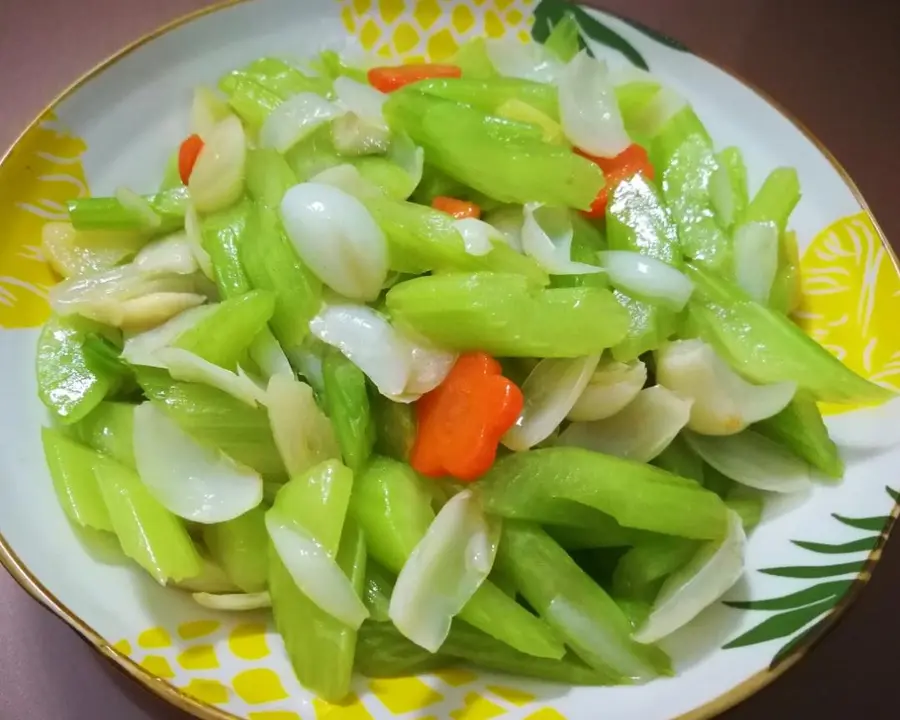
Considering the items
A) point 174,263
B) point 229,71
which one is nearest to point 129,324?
point 174,263

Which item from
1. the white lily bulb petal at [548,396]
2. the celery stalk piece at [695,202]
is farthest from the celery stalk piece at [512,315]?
the celery stalk piece at [695,202]

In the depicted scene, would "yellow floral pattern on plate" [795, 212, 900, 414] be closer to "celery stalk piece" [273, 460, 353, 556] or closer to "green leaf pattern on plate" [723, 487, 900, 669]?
"green leaf pattern on plate" [723, 487, 900, 669]

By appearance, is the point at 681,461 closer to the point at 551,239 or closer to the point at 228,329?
the point at 551,239

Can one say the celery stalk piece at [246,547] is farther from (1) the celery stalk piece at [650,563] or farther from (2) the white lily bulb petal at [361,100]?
(2) the white lily bulb petal at [361,100]

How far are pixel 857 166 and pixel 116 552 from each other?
4.76 feet

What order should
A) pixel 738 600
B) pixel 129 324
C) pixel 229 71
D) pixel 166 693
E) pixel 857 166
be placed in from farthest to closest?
pixel 857 166 → pixel 229 71 → pixel 129 324 → pixel 738 600 → pixel 166 693

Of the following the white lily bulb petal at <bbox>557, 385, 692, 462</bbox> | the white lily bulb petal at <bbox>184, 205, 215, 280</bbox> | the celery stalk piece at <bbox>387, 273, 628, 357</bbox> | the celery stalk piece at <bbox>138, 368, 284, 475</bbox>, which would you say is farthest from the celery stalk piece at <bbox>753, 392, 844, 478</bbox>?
the white lily bulb petal at <bbox>184, 205, 215, 280</bbox>

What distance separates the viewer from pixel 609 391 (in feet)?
3.05

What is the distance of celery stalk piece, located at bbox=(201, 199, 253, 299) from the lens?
3.32 feet

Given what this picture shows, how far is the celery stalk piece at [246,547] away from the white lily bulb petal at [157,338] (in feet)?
0.62

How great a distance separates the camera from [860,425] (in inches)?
41.2

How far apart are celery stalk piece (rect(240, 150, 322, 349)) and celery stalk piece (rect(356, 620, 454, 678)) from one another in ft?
1.07

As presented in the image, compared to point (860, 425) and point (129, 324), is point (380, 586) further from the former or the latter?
point (860, 425)

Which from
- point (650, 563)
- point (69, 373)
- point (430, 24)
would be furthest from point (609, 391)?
point (430, 24)
